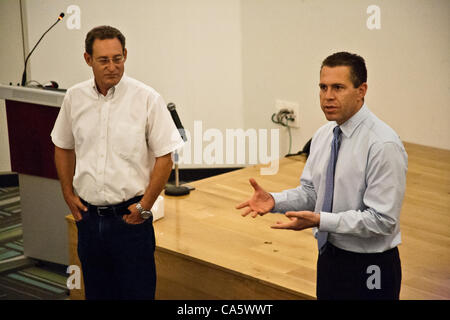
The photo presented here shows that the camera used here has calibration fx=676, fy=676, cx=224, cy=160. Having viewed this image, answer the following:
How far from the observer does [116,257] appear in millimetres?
2459

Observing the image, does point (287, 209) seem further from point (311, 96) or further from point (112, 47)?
point (311, 96)

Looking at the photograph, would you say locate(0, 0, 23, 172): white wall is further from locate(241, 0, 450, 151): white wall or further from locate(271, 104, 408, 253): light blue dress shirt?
locate(271, 104, 408, 253): light blue dress shirt

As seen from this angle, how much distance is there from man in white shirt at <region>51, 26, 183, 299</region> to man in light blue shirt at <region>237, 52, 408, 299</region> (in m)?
0.53

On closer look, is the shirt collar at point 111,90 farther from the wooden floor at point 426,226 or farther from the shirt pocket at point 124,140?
the wooden floor at point 426,226

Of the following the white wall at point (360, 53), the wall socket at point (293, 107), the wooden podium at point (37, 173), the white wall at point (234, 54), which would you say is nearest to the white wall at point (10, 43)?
the white wall at point (234, 54)

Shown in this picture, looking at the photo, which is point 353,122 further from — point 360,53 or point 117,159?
point 360,53

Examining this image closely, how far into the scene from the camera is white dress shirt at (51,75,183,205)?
2.42 meters

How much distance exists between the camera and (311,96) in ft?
16.0

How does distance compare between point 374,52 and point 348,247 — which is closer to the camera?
point 348,247

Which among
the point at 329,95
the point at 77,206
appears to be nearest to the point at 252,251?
the point at 77,206

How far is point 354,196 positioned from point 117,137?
90cm

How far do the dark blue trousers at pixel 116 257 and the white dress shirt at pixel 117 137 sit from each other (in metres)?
0.09

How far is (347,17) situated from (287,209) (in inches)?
109
